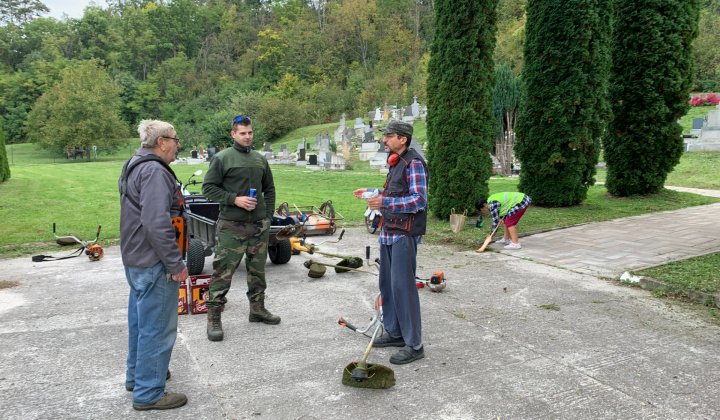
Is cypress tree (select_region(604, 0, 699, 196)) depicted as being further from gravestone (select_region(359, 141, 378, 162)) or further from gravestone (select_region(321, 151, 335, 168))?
gravestone (select_region(359, 141, 378, 162))

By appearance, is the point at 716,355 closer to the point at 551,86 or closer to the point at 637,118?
the point at 551,86

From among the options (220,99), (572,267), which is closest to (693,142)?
(572,267)

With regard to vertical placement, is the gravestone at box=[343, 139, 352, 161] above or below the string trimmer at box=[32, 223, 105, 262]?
above

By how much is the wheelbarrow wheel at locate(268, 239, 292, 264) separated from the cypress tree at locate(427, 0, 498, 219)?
442 cm

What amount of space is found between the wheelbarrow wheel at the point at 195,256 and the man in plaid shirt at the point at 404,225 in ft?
11.1

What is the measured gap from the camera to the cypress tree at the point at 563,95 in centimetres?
1066

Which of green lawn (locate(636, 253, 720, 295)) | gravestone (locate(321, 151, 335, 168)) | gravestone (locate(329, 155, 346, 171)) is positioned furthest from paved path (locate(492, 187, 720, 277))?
gravestone (locate(321, 151, 335, 168))

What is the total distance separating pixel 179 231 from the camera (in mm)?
3314

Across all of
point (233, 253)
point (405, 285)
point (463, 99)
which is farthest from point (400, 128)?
point (463, 99)

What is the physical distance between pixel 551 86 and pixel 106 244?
32.1 ft

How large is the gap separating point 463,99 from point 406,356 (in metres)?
7.35

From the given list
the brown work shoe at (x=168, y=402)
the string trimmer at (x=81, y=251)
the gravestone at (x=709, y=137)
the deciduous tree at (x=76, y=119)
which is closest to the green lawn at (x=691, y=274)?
the brown work shoe at (x=168, y=402)

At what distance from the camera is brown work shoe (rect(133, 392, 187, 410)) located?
3115mm

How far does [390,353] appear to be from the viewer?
403cm
